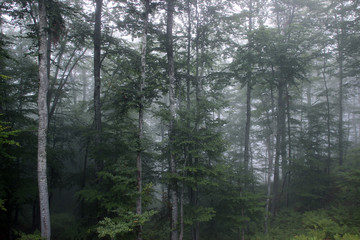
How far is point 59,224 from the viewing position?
13.9 metres

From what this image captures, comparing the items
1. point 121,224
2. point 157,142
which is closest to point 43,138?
point 121,224

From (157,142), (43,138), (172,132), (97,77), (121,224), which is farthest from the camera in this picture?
(97,77)

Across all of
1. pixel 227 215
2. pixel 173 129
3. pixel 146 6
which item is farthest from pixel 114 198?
pixel 146 6

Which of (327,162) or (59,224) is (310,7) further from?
(59,224)

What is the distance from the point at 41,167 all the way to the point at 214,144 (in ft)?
22.1

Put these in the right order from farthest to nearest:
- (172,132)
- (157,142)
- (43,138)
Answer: (157,142) → (172,132) → (43,138)

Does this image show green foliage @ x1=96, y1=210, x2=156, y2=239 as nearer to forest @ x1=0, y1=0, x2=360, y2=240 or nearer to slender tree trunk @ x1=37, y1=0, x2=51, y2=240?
forest @ x1=0, y1=0, x2=360, y2=240

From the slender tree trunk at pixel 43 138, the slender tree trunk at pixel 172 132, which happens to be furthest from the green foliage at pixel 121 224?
the slender tree trunk at pixel 43 138

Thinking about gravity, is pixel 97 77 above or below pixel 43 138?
above

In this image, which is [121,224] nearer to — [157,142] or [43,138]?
[157,142]

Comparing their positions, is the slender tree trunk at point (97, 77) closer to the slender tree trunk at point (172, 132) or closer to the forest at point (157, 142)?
the forest at point (157, 142)

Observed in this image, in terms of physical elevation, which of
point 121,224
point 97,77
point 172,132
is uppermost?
point 97,77

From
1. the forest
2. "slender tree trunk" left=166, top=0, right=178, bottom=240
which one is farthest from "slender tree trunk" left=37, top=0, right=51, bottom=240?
"slender tree trunk" left=166, top=0, right=178, bottom=240

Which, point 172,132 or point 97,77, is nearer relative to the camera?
point 172,132
